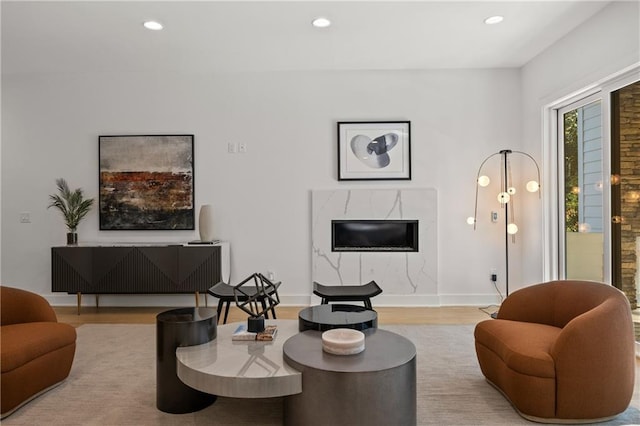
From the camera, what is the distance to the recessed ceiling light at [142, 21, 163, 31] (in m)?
3.54

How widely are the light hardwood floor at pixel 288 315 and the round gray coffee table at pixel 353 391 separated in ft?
6.94

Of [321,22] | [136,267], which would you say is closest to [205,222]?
[136,267]

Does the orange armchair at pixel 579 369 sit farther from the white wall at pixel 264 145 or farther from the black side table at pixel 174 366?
the white wall at pixel 264 145

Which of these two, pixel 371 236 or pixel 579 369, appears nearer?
pixel 579 369

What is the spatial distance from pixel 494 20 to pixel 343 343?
3.13 m

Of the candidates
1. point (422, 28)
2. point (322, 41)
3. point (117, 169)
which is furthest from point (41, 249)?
point (422, 28)

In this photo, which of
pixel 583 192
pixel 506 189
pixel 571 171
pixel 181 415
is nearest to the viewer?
pixel 181 415

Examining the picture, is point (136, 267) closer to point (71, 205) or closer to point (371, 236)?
point (71, 205)

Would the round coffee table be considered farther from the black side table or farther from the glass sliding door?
the glass sliding door

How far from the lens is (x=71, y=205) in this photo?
187 inches

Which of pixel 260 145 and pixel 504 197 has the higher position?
pixel 260 145

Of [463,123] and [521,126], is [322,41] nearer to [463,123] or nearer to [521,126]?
[463,123]

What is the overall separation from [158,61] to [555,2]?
3.91m

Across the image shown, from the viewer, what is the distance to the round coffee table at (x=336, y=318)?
249 cm
